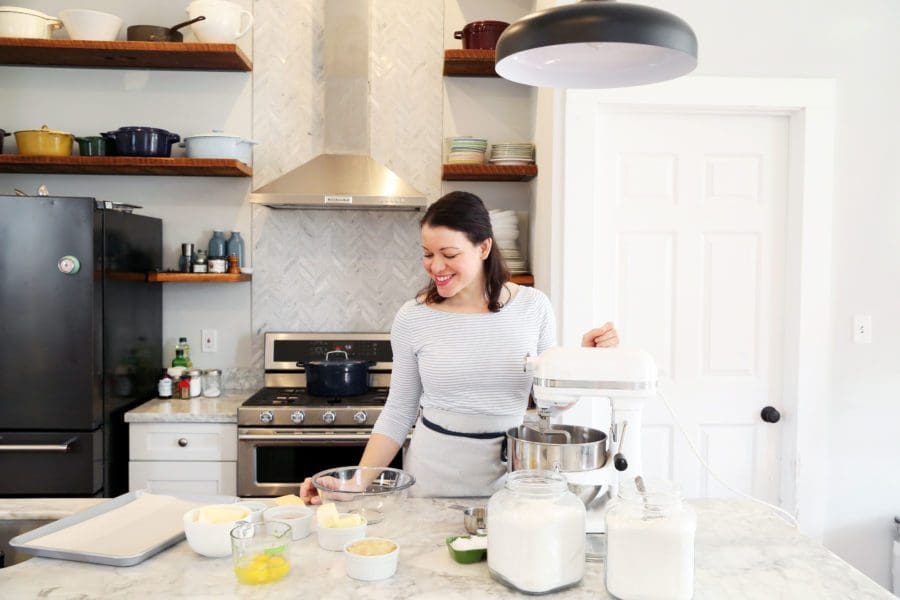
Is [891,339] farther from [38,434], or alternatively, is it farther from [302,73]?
[38,434]

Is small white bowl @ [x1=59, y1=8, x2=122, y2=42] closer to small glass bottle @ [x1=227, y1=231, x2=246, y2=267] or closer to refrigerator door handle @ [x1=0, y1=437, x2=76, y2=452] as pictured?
small glass bottle @ [x1=227, y1=231, x2=246, y2=267]

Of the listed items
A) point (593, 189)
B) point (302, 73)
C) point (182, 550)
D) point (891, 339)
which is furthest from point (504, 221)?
point (182, 550)

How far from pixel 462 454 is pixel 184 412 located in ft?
5.39

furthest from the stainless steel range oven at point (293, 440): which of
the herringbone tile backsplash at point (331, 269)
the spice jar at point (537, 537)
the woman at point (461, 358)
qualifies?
the spice jar at point (537, 537)

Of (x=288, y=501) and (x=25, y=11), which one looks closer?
(x=288, y=501)

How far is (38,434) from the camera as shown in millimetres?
3023

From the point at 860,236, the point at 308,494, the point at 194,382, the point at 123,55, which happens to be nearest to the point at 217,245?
the point at 194,382

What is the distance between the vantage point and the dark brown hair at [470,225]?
2.00 m

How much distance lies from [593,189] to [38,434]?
8.05 feet

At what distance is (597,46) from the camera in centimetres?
144

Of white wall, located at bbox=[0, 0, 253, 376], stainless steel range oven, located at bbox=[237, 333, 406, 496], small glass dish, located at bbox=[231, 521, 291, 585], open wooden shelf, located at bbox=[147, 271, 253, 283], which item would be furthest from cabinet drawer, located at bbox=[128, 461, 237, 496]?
small glass dish, located at bbox=[231, 521, 291, 585]

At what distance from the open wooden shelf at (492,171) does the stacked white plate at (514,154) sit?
34mm

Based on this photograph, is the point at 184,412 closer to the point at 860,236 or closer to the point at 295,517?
the point at 295,517

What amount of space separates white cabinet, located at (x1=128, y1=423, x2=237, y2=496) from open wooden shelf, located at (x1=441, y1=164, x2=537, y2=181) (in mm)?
1524
